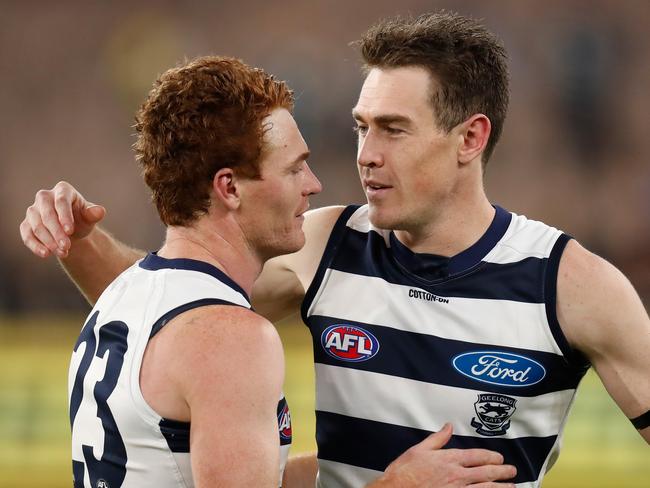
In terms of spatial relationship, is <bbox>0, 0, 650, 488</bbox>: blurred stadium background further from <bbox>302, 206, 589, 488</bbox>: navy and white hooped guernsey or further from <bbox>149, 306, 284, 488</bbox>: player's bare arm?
<bbox>149, 306, 284, 488</bbox>: player's bare arm

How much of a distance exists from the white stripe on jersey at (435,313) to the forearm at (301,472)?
0.51m

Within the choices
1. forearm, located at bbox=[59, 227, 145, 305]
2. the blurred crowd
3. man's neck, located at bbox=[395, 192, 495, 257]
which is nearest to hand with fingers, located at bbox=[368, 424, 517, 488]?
man's neck, located at bbox=[395, 192, 495, 257]

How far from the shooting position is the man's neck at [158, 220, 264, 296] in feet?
8.50

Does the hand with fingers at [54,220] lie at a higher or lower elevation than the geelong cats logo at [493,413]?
higher

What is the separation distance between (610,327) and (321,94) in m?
11.1

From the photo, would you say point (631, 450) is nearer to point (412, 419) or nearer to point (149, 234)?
point (412, 419)

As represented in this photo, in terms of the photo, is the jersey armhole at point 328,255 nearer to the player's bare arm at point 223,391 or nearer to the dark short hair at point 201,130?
the dark short hair at point 201,130

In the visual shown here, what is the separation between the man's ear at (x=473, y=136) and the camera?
10.3ft

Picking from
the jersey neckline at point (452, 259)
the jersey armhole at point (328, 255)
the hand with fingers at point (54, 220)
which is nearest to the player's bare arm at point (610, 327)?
the jersey neckline at point (452, 259)

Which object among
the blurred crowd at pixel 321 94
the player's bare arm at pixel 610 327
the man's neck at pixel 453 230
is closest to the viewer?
the player's bare arm at pixel 610 327

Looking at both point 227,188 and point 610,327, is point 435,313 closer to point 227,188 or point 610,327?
point 610,327

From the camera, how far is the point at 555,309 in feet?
9.64

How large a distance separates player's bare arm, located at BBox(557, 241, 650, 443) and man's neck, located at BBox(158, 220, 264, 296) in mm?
876

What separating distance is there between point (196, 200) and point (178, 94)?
0.84ft
